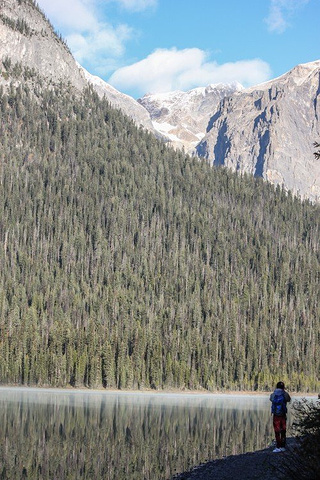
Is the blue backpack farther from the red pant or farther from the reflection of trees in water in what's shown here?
the reflection of trees in water

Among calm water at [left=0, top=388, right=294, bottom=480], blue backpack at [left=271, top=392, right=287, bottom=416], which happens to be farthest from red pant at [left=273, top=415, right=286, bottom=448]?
calm water at [left=0, top=388, right=294, bottom=480]

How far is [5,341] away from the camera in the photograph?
140m

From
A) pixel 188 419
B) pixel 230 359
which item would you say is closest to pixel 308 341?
pixel 230 359

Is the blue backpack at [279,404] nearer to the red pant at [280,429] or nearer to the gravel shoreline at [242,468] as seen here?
the red pant at [280,429]

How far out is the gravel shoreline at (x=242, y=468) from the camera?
3231cm

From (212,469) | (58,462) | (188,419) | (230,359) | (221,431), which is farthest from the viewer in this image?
(230,359)

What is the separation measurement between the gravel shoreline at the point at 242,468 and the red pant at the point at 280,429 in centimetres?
54

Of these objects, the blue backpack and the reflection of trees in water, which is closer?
the blue backpack

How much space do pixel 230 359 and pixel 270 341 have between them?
54.5ft

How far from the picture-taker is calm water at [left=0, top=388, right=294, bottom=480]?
4047 centimetres

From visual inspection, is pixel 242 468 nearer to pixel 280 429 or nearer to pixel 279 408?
pixel 280 429

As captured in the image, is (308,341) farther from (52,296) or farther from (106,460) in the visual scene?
(106,460)

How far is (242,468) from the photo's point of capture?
3541 centimetres

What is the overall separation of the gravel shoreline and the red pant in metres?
0.54
